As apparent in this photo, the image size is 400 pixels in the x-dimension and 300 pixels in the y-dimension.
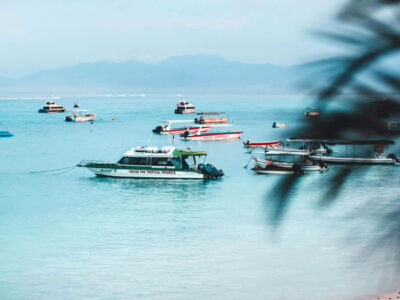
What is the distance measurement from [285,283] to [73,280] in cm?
540

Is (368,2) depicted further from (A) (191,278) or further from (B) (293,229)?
(B) (293,229)

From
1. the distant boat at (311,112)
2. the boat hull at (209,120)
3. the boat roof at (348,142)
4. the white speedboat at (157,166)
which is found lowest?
the white speedboat at (157,166)

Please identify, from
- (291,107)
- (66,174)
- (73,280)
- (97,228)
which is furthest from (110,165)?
(291,107)

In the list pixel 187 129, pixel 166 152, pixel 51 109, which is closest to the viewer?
pixel 166 152

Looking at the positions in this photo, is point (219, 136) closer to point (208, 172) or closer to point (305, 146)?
point (208, 172)

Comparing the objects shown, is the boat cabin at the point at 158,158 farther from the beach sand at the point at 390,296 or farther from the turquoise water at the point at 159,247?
the beach sand at the point at 390,296

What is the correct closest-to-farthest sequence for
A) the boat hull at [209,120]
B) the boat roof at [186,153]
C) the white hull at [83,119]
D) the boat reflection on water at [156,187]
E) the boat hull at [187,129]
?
1. the boat reflection on water at [156,187]
2. the boat roof at [186,153]
3. the boat hull at [187,129]
4. the boat hull at [209,120]
5. the white hull at [83,119]

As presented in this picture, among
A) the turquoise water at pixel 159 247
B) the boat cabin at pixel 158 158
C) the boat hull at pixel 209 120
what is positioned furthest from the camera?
the boat hull at pixel 209 120

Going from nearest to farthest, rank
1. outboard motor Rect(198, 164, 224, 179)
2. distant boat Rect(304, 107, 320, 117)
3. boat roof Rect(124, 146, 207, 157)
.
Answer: distant boat Rect(304, 107, 320, 117), boat roof Rect(124, 146, 207, 157), outboard motor Rect(198, 164, 224, 179)

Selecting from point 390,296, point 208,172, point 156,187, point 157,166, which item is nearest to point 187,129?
point 208,172

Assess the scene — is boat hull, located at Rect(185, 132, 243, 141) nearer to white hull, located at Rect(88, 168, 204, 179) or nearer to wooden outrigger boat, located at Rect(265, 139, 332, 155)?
white hull, located at Rect(88, 168, 204, 179)

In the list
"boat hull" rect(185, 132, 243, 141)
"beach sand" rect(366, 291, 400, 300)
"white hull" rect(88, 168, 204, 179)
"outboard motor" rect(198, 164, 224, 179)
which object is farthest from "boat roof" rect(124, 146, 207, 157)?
"boat hull" rect(185, 132, 243, 141)

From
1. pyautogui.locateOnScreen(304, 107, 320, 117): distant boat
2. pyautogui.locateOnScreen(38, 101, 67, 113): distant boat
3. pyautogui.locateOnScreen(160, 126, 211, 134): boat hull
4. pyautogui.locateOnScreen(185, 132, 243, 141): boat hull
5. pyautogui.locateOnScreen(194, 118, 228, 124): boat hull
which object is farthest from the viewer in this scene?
pyautogui.locateOnScreen(38, 101, 67, 113): distant boat

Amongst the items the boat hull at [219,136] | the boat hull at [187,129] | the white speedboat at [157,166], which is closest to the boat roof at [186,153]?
the white speedboat at [157,166]
